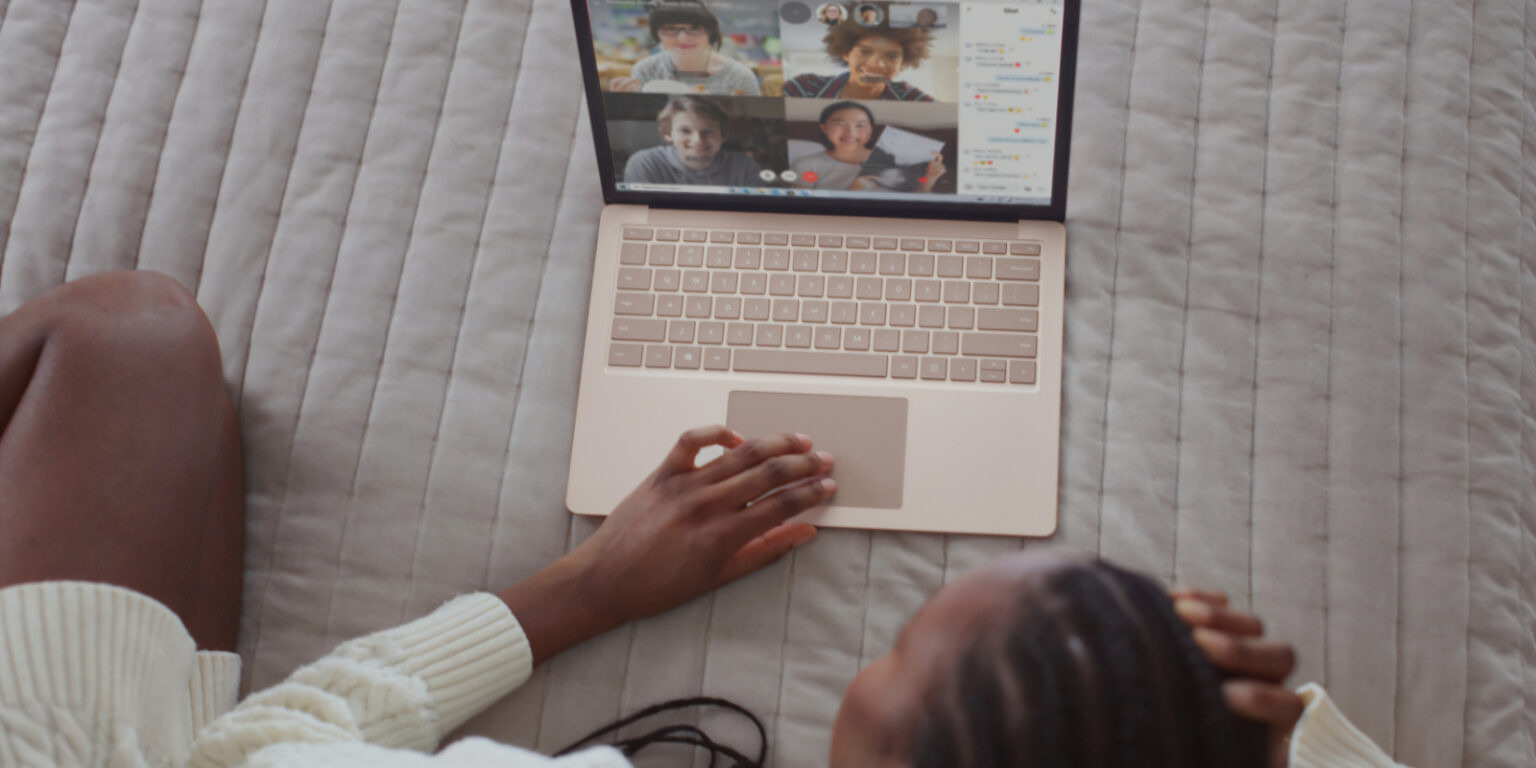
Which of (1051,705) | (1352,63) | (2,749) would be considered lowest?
(2,749)

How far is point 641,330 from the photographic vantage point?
81cm

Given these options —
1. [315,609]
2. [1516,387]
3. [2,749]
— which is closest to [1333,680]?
[1516,387]

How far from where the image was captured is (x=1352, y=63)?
846 mm

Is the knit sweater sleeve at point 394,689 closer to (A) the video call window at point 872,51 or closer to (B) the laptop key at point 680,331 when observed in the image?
(B) the laptop key at point 680,331

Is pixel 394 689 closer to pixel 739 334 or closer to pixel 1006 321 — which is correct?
pixel 739 334

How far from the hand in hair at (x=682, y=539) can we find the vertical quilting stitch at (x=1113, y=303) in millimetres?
197

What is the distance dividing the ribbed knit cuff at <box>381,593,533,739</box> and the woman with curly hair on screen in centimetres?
42

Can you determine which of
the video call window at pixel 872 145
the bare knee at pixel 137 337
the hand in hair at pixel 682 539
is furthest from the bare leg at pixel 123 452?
the video call window at pixel 872 145

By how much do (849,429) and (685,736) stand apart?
0.24m

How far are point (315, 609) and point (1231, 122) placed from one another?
2.64 ft

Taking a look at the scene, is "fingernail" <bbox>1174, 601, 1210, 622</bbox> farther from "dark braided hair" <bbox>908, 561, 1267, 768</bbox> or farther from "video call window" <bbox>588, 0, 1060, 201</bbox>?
"video call window" <bbox>588, 0, 1060, 201</bbox>

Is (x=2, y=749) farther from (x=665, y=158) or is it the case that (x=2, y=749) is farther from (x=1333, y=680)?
(x=1333, y=680)

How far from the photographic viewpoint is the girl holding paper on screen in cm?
74

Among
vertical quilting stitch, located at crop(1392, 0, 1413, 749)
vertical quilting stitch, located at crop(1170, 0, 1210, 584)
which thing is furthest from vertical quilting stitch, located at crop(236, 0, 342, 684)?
vertical quilting stitch, located at crop(1392, 0, 1413, 749)
